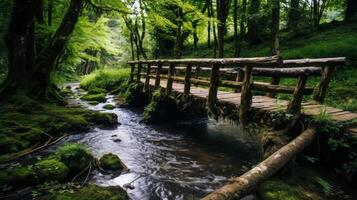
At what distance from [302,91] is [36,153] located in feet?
23.9

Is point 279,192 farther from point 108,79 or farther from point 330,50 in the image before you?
point 108,79

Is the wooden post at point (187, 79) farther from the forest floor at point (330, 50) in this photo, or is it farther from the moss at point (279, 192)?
the moss at point (279, 192)

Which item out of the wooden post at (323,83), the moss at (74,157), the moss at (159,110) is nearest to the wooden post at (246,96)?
the wooden post at (323,83)

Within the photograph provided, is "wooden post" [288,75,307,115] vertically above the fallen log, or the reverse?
"wooden post" [288,75,307,115]

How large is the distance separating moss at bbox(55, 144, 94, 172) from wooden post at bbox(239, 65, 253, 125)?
4.02 meters

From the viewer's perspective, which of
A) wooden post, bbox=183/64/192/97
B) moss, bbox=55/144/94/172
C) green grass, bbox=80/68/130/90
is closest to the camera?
moss, bbox=55/144/94/172

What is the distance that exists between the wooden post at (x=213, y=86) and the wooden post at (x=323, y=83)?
2542mm

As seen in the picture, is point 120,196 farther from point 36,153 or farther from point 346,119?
point 346,119

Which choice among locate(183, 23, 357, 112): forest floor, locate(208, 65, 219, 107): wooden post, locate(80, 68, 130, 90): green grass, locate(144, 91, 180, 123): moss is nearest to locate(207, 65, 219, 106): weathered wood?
locate(208, 65, 219, 107): wooden post

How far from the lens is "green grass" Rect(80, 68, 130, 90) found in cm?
2223

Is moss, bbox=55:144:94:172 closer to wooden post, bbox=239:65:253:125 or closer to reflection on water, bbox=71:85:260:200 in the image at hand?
reflection on water, bbox=71:85:260:200

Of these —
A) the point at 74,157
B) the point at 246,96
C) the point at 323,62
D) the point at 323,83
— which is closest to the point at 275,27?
the point at 323,83

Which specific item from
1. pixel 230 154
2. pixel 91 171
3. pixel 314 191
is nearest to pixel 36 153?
pixel 91 171

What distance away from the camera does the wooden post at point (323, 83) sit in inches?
245
